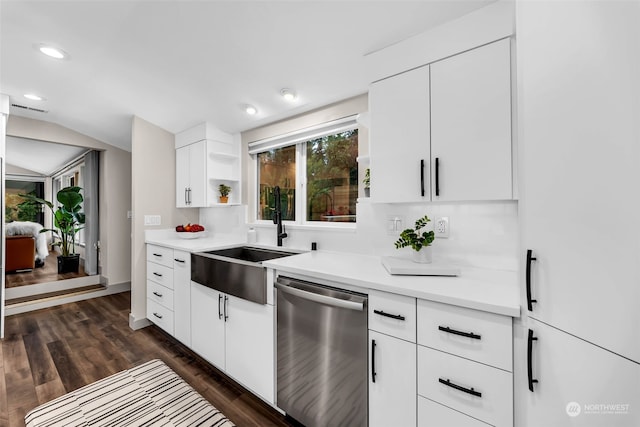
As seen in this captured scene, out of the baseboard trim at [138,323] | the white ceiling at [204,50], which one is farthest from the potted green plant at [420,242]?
the baseboard trim at [138,323]

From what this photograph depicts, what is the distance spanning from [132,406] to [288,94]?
2.48m

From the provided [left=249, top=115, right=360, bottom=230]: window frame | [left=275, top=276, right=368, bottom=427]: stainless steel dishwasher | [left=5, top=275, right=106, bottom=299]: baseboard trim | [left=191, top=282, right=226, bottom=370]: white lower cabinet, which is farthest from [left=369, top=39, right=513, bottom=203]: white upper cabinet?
[left=5, top=275, right=106, bottom=299]: baseboard trim

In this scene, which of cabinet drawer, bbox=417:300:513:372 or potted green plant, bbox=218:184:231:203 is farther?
potted green plant, bbox=218:184:231:203

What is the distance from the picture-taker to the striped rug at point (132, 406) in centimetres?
166

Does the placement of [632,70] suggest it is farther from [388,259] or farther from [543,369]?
[388,259]

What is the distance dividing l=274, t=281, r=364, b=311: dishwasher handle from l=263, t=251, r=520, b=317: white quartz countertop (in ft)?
0.29

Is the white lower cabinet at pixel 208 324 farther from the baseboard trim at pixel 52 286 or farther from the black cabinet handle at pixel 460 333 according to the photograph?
the baseboard trim at pixel 52 286

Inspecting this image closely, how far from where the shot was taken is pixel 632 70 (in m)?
0.61

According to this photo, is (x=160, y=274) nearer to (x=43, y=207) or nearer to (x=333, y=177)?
(x=333, y=177)

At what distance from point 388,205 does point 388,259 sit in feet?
1.40

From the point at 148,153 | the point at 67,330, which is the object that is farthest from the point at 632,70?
the point at 67,330

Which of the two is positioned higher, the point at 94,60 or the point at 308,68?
the point at 94,60

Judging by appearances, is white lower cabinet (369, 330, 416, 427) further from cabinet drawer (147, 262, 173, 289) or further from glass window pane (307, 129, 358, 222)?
cabinet drawer (147, 262, 173, 289)

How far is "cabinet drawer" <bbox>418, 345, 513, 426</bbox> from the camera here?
962 millimetres
